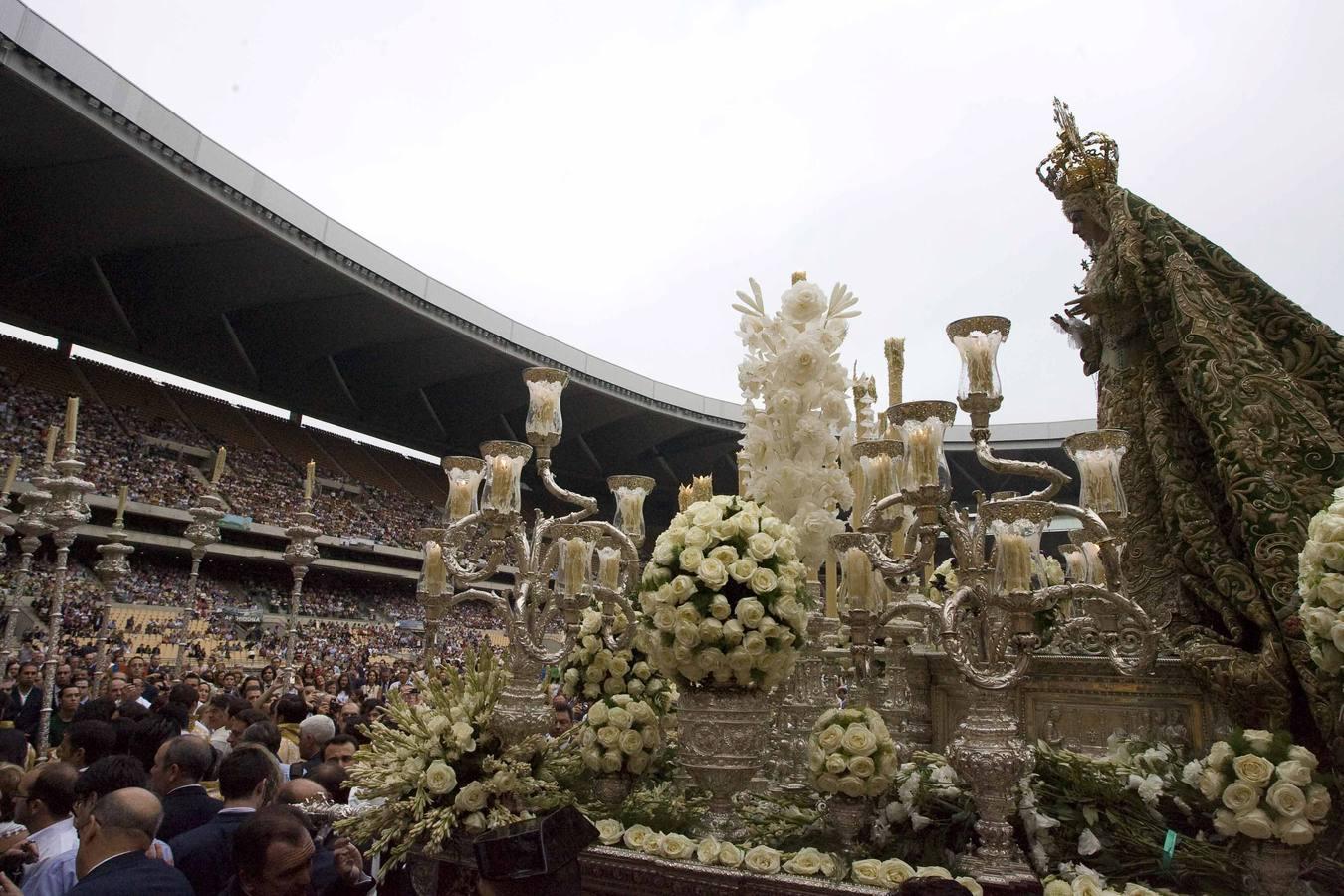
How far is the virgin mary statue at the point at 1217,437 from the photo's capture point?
3557 millimetres

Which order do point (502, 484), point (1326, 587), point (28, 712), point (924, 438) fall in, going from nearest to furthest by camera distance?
point (1326, 587) → point (924, 438) → point (502, 484) → point (28, 712)

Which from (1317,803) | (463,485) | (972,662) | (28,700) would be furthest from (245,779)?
(28,700)

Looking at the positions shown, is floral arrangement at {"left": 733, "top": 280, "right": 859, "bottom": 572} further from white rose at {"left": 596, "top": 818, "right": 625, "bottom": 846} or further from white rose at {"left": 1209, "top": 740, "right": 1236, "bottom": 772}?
white rose at {"left": 1209, "top": 740, "right": 1236, "bottom": 772}

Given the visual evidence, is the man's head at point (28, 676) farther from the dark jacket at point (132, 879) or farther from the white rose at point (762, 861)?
the white rose at point (762, 861)

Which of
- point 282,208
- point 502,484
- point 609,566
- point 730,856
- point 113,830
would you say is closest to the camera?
point 113,830

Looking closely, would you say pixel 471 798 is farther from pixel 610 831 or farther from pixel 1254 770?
pixel 1254 770

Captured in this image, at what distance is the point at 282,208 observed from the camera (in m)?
19.2

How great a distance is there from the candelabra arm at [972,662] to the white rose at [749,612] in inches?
27.0

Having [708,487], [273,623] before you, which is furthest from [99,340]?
[708,487]

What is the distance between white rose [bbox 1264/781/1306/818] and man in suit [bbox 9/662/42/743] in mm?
8296

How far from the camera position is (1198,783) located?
287 centimetres

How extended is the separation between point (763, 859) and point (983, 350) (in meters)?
2.18

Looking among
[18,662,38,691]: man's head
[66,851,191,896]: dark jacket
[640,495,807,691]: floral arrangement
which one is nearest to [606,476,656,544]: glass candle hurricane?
[640,495,807,691]: floral arrangement

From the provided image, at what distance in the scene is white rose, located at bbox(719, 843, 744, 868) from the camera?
3.01 meters
